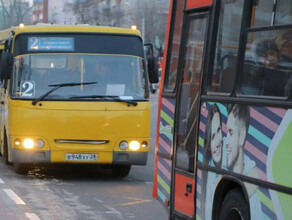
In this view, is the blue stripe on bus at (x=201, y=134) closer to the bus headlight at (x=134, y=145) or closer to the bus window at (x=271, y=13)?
the bus window at (x=271, y=13)

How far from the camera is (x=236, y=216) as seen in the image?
756cm

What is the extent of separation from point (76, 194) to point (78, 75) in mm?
2496

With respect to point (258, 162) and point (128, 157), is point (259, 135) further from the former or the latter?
point (128, 157)

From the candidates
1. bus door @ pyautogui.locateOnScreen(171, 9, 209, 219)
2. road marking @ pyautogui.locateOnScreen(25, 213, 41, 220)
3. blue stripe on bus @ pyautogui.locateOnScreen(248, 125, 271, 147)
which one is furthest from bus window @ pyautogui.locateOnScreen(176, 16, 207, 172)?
road marking @ pyautogui.locateOnScreen(25, 213, 41, 220)

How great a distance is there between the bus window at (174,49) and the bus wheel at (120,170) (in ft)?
20.2

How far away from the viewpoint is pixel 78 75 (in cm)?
1509

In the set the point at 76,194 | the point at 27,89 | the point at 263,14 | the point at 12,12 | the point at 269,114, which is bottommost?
the point at 12,12

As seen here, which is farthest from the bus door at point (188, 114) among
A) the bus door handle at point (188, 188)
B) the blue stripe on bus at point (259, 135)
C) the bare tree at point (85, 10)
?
the bare tree at point (85, 10)

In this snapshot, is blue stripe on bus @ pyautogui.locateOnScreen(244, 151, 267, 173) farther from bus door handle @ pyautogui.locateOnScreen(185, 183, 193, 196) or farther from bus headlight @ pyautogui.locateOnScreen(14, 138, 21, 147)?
bus headlight @ pyautogui.locateOnScreen(14, 138, 21, 147)

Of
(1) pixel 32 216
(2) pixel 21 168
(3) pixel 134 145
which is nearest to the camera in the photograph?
(1) pixel 32 216

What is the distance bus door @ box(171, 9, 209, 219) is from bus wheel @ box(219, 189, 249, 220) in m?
0.77

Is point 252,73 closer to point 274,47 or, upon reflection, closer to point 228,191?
point 274,47

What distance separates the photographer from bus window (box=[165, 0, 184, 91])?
371 inches

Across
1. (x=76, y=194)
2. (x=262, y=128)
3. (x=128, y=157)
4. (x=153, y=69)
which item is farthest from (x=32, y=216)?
(x=153, y=69)
